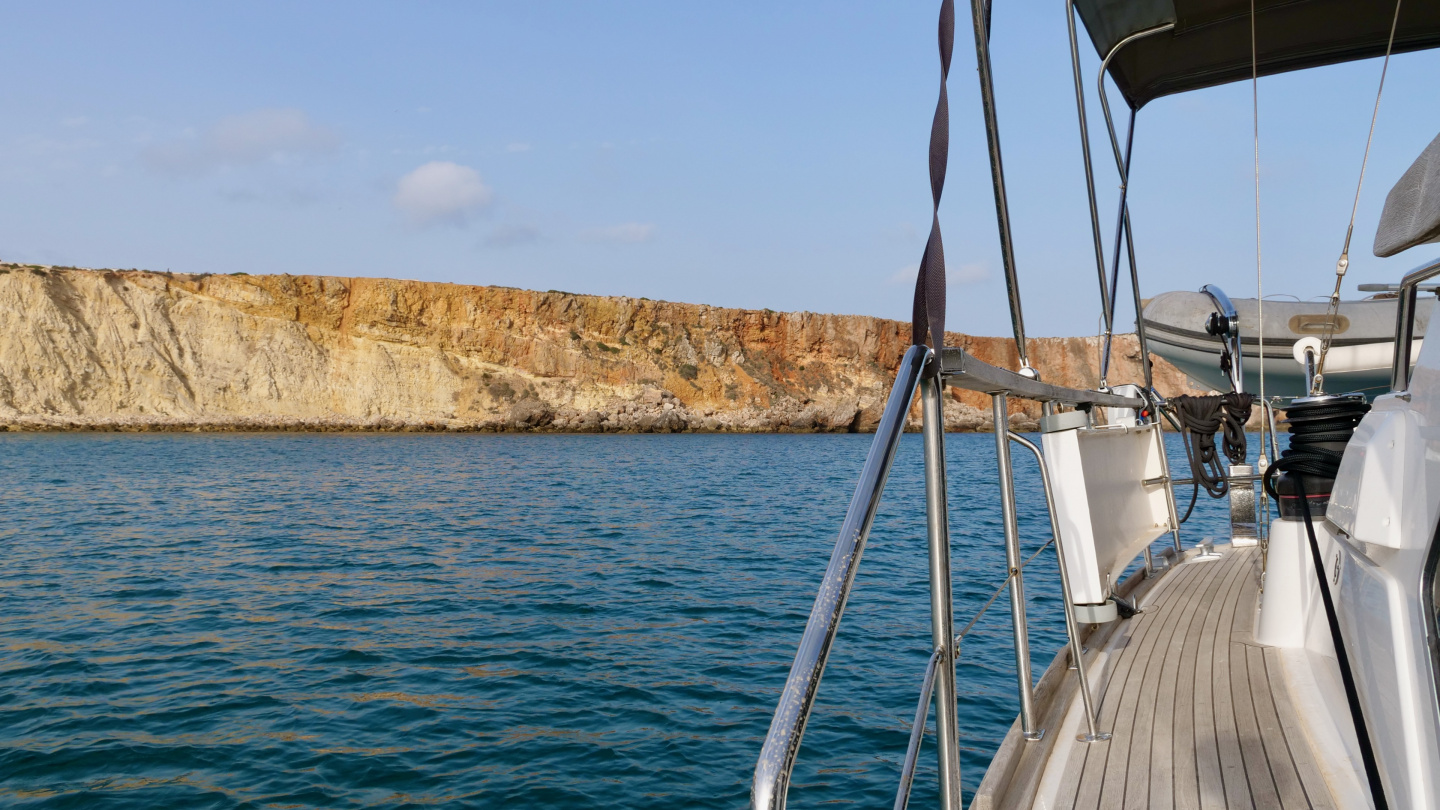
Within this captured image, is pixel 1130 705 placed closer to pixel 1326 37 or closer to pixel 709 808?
pixel 709 808

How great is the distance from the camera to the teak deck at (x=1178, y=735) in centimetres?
179

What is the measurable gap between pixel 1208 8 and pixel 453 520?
37.9 ft

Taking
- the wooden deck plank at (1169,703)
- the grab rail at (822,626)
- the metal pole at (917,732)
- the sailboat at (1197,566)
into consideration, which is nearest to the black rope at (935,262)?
the sailboat at (1197,566)

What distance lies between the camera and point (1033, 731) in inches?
81.8

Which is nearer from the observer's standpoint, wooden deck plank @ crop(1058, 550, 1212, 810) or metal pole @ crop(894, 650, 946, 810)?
metal pole @ crop(894, 650, 946, 810)

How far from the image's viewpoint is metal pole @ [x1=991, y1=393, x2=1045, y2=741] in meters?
1.92

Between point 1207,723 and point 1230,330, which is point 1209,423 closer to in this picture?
point 1230,330

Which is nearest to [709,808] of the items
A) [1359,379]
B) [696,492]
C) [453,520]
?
[1359,379]

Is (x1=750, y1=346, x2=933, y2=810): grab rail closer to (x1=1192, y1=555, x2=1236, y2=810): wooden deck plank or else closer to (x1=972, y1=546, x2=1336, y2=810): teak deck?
(x1=972, y1=546, x2=1336, y2=810): teak deck

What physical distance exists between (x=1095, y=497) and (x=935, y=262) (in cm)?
159

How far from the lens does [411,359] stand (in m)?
46.2

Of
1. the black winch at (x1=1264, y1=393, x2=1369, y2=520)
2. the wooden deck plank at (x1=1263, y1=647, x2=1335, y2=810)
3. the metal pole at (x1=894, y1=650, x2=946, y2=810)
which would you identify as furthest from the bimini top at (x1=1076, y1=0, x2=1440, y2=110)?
the metal pole at (x1=894, y1=650, x2=946, y2=810)

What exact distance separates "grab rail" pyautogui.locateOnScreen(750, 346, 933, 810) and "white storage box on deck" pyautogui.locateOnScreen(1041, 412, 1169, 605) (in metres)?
1.32

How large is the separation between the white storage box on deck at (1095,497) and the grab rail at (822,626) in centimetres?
132
